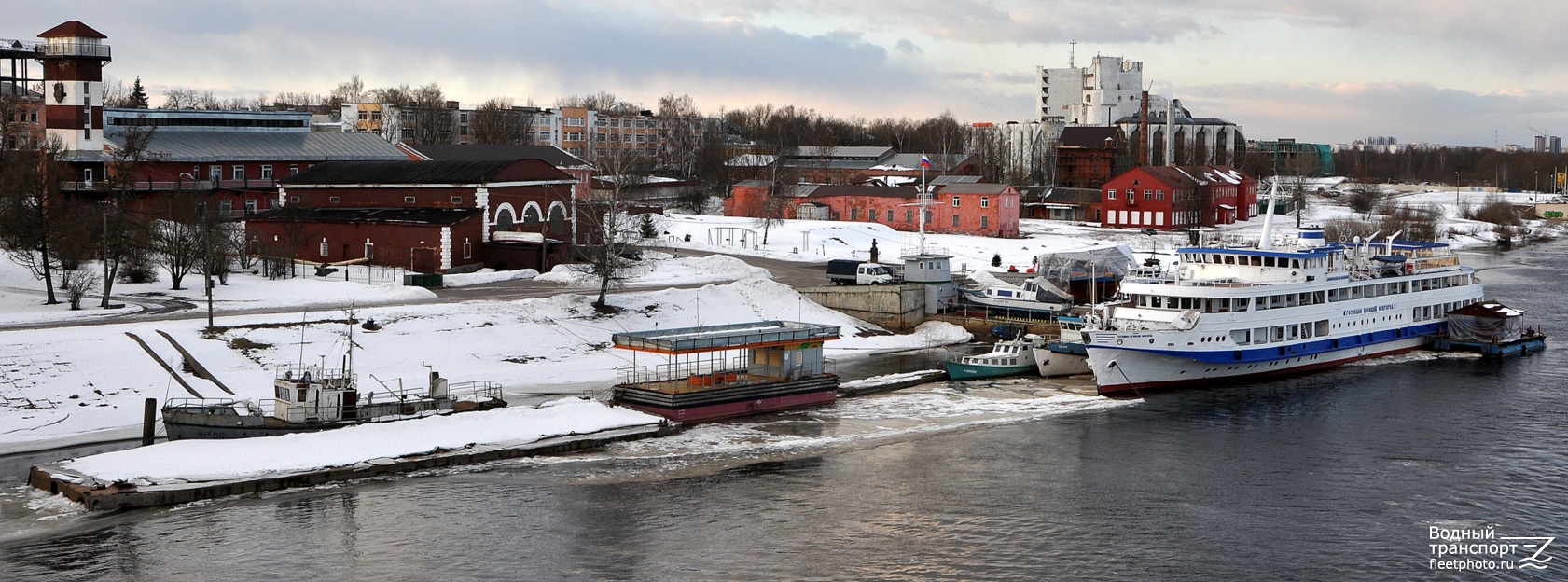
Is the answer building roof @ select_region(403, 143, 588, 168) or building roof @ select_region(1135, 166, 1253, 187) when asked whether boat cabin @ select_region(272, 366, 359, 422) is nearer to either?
building roof @ select_region(403, 143, 588, 168)

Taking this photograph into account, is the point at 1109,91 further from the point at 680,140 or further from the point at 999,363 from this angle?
the point at 999,363

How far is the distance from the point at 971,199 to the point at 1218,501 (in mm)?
69513

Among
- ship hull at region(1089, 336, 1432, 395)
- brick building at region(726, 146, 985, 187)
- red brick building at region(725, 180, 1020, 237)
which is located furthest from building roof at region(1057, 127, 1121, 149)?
ship hull at region(1089, 336, 1432, 395)

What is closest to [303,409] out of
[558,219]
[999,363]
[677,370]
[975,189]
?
[677,370]

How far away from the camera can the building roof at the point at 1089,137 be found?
458 feet

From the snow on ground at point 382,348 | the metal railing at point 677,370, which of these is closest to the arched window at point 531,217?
the snow on ground at point 382,348

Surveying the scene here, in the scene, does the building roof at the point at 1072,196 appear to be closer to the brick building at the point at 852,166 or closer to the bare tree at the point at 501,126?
the brick building at the point at 852,166

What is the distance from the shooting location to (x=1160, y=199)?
115m

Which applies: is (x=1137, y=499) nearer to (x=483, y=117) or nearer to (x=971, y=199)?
(x=971, y=199)

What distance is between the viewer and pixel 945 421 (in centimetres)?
4425

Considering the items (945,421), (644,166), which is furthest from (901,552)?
(644,166)

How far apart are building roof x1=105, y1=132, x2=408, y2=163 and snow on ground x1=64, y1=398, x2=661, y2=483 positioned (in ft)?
169

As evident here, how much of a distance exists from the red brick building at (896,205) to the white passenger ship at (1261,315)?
40529mm

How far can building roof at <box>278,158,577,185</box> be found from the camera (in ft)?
239
